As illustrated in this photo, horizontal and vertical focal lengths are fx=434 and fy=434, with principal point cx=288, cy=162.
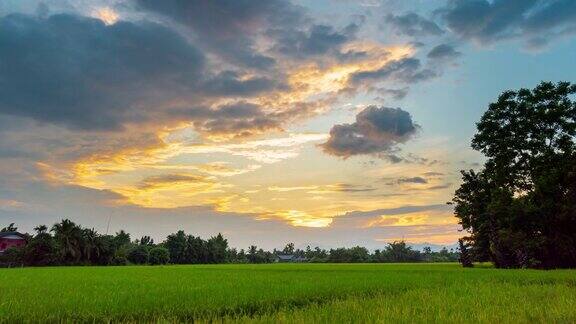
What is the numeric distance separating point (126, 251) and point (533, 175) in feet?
193

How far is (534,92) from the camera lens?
123 feet

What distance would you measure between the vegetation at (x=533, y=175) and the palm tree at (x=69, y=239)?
2074 inches

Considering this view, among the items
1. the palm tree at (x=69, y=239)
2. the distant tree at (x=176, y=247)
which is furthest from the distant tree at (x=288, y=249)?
the palm tree at (x=69, y=239)

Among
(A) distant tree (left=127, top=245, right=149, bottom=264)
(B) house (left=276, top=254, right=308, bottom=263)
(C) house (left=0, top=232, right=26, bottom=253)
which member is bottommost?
(A) distant tree (left=127, top=245, right=149, bottom=264)

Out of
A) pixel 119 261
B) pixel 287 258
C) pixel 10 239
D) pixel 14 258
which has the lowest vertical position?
pixel 14 258

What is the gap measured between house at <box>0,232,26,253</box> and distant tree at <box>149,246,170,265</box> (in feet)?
67.0

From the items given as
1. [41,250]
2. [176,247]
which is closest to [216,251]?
[176,247]

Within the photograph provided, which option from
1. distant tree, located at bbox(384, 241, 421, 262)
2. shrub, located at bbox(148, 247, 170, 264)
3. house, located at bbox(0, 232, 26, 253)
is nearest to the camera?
house, located at bbox(0, 232, 26, 253)

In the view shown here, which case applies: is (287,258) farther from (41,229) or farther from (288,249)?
(41,229)

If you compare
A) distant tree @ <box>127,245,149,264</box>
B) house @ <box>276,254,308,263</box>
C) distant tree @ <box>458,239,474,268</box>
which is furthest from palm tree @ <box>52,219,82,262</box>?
house @ <box>276,254,308,263</box>

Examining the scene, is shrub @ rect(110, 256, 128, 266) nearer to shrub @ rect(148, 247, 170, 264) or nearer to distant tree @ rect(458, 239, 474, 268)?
shrub @ rect(148, 247, 170, 264)

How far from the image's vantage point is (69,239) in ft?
198

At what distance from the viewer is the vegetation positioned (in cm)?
3331

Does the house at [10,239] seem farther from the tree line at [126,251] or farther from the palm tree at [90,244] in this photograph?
the palm tree at [90,244]
